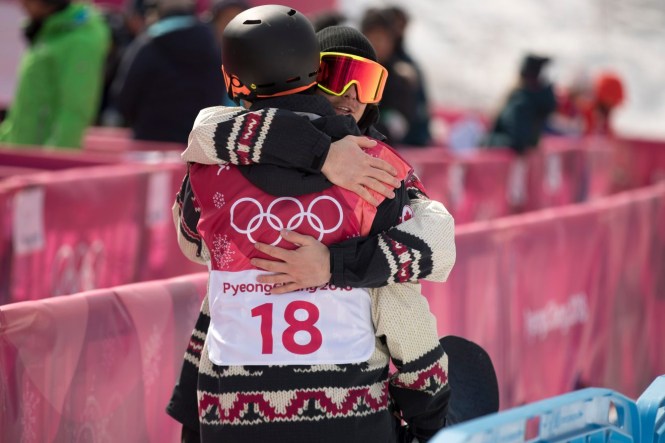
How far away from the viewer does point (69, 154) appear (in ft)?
24.4

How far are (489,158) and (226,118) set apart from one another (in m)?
7.97

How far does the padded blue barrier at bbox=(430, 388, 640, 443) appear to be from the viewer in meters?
2.29

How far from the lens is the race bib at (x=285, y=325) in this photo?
2.62m

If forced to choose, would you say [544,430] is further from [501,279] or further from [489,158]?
[489,158]

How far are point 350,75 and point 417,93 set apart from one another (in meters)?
7.15

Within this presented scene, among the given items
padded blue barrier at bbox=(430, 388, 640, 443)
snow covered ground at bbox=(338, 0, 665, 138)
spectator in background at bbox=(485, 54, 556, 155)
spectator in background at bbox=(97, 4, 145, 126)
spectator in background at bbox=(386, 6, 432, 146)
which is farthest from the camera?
snow covered ground at bbox=(338, 0, 665, 138)

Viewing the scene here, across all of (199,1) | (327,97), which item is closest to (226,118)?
(327,97)

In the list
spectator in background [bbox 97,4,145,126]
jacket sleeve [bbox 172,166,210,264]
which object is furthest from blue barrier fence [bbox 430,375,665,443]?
spectator in background [bbox 97,4,145,126]

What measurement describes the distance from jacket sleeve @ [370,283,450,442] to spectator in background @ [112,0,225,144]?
5.69 metres

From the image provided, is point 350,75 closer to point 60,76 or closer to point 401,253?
point 401,253

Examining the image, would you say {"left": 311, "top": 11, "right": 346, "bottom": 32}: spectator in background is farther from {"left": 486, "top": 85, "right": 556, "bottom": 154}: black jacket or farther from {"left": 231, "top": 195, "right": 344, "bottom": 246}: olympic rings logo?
{"left": 231, "top": 195, "right": 344, "bottom": 246}: olympic rings logo

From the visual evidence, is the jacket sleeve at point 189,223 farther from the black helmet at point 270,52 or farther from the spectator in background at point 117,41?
the spectator in background at point 117,41

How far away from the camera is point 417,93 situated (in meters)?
10.0

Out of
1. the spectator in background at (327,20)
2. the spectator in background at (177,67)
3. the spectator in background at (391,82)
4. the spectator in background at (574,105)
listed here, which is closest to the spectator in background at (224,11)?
the spectator in background at (177,67)
